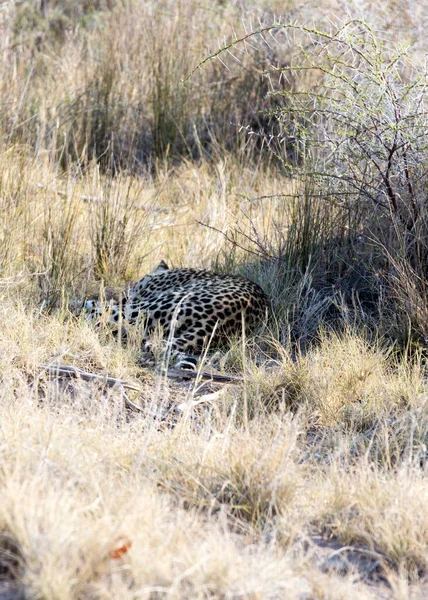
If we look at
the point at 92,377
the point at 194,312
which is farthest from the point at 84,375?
the point at 194,312

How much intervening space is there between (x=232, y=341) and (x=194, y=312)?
295mm

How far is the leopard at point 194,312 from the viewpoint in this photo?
4766mm

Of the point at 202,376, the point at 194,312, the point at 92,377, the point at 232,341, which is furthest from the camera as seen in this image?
the point at 194,312

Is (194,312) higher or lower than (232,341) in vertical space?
higher

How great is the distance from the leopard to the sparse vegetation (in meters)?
0.14

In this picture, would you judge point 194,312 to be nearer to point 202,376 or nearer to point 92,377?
point 202,376

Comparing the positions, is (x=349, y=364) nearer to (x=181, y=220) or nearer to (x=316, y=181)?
(x=316, y=181)

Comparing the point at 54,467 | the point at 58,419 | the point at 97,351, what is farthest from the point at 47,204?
the point at 54,467

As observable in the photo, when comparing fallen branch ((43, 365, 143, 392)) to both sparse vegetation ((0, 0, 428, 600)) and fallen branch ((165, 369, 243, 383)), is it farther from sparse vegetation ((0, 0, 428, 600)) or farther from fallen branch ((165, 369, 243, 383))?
fallen branch ((165, 369, 243, 383))

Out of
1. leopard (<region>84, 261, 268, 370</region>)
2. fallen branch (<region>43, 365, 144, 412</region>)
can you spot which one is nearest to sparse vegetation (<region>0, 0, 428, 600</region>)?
fallen branch (<region>43, 365, 144, 412</region>)

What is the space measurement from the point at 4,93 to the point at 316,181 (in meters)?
3.22

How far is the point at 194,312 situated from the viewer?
4922mm

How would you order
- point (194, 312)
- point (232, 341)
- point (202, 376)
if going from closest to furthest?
1. point (202, 376)
2. point (232, 341)
3. point (194, 312)

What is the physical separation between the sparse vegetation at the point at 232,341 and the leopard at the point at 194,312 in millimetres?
140
